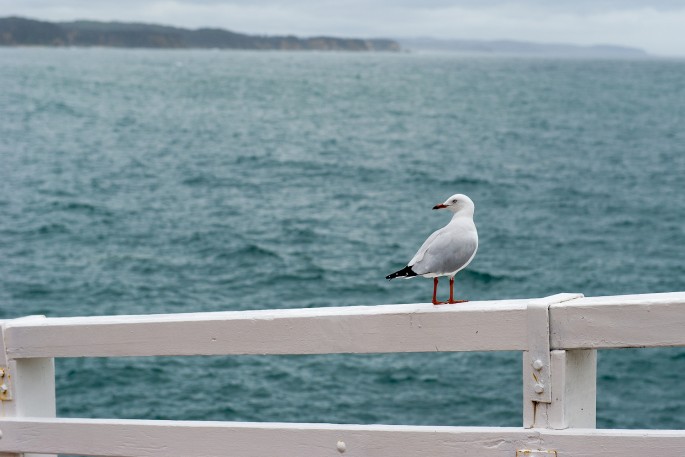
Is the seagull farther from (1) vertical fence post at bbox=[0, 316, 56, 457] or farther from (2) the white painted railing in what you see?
(1) vertical fence post at bbox=[0, 316, 56, 457]

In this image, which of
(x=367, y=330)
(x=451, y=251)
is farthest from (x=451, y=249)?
(x=367, y=330)

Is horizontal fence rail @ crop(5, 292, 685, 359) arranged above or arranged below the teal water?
above

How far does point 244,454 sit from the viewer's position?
2.81m

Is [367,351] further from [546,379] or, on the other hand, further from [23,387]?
[23,387]

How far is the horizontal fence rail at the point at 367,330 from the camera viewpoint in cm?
243

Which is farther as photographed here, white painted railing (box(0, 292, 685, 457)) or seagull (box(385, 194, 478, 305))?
seagull (box(385, 194, 478, 305))

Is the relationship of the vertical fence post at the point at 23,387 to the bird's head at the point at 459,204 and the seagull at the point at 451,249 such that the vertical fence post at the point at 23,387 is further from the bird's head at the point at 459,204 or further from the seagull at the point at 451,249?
the bird's head at the point at 459,204

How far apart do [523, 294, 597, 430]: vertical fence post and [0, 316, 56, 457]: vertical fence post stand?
1.53 m

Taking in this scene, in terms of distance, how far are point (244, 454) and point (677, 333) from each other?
1.23 m

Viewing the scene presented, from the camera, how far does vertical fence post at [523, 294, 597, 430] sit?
2.50 metres

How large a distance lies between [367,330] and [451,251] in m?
0.60

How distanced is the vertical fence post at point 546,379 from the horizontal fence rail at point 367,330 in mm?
23

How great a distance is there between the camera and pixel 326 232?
30547mm

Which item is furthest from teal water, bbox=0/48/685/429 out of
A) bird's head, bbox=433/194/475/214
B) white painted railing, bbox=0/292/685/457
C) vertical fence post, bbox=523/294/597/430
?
vertical fence post, bbox=523/294/597/430
